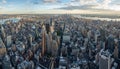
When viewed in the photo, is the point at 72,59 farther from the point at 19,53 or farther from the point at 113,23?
the point at 113,23

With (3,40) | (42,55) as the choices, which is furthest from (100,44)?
(3,40)

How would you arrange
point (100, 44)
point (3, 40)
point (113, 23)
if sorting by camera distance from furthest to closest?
point (113, 23)
point (3, 40)
point (100, 44)

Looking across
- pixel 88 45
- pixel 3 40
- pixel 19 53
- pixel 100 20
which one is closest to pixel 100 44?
pixel 88 45

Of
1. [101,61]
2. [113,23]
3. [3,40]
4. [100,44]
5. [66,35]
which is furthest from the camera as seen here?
[113,23]

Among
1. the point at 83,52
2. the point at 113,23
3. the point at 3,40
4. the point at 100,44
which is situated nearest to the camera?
the point at 83,52

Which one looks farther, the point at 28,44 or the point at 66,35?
the point at 66,35

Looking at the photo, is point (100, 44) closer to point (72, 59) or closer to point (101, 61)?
point (72, 59)

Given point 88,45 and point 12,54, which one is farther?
point 88,45

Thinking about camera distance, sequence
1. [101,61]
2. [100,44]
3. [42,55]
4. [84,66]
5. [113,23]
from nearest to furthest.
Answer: [101,61] < [84,66] < [42,55] < [100,44] < [113,23]
